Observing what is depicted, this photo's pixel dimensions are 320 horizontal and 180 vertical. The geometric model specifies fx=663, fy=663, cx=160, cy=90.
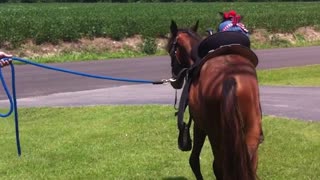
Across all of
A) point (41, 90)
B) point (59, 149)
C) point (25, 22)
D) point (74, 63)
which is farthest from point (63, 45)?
point (59, 149)

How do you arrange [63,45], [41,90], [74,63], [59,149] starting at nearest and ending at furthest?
[59,149], [41,90], [74,63], [63,45]

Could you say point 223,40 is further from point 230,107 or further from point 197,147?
point 197,147

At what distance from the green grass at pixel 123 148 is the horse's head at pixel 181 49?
1.64 metres

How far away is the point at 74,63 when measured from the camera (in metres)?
25.5

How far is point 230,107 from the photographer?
5121 millimetres

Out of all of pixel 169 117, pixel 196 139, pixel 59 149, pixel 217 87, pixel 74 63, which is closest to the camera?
pixel 217 87

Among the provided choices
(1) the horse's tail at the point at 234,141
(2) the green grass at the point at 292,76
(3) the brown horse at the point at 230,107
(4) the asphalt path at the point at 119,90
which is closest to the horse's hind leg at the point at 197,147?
(3) the brown horse at the point at 230,107

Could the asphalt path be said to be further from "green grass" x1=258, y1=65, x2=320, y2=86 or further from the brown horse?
the brown horse

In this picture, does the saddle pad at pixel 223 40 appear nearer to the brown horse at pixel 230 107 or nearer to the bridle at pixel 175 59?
the brown horse at pixel 230 107

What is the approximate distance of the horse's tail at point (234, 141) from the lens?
5.10m

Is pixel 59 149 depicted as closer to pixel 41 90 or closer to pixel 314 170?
pixel 314 170

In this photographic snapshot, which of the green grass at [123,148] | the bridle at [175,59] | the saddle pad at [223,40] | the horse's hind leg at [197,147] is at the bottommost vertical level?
the green grass at [123,148]

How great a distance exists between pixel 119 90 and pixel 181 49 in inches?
391

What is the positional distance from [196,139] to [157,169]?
174 centimetres
